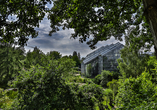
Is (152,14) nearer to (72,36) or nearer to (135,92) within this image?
(72,36)

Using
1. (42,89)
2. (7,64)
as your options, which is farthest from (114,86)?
(7,64)

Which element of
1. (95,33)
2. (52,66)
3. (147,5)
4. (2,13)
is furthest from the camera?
(52,66)

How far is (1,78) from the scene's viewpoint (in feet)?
55.1

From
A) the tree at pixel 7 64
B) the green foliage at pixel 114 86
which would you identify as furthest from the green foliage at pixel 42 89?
the tree at pixel 7 64

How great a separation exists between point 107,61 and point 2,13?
19.0m

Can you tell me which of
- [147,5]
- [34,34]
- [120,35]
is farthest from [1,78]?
[147,5]

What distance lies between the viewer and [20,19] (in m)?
2.75

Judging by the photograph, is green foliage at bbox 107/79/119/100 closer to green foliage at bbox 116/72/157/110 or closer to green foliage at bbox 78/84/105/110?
green foliage at bbox 78/84/105/110

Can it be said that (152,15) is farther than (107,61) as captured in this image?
No

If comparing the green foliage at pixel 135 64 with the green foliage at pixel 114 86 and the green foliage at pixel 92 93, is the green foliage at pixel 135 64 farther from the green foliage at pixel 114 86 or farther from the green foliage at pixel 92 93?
the green foliage at pixel 92 93

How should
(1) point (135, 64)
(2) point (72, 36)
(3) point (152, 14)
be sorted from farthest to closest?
(1) point (135, 64) < (2) point (72, 36) < (3) point (152, 14)

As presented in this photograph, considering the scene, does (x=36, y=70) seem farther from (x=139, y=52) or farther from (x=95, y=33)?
(x=139, y=52)

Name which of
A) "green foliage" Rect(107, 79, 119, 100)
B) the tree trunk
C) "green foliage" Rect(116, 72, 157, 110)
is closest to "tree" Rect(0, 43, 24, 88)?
"green foliage" Rect(107, 79, 119, 100)

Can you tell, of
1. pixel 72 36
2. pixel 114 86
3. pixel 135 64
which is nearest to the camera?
pixel 72 36
